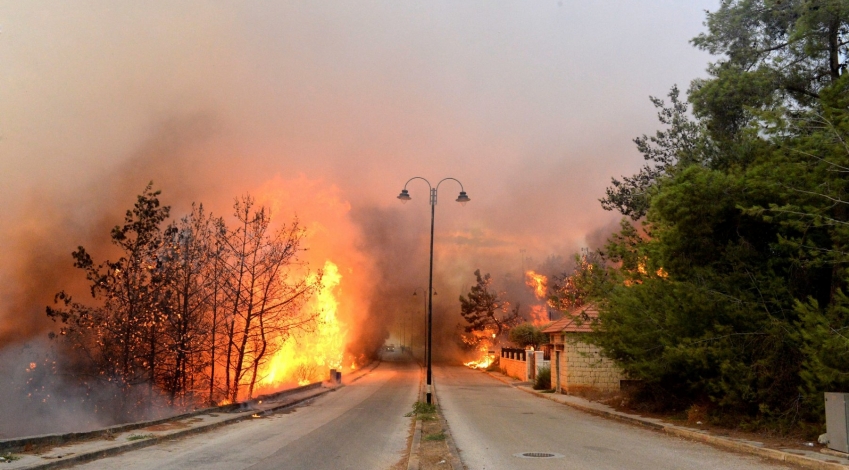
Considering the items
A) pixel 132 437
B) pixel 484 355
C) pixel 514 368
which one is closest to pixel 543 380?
pixel 514 368

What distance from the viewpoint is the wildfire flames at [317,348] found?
33.7 metres

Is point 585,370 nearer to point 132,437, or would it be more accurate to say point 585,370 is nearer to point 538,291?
point 132,437

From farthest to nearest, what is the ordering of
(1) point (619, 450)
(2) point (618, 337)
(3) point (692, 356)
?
1. (2) point (618, 337)
2. (3) point (692, 356)
3. (1) point (619, 450)

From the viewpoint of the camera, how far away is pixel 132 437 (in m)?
12.9

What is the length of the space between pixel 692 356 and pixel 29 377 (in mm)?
25090

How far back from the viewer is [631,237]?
71.1ft

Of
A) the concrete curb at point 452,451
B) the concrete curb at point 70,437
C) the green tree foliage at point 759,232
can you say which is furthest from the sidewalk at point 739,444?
the concrete curb at point 70,437

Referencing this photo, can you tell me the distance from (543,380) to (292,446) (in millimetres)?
23344

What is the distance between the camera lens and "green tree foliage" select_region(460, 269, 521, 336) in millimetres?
70688

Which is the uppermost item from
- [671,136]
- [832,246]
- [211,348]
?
[671,136]

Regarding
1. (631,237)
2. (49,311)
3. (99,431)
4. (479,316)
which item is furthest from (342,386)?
(479,316)

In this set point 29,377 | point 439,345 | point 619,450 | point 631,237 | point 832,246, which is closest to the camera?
point 619,450

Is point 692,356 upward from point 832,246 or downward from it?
downward

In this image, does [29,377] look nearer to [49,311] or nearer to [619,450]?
[49,311]
